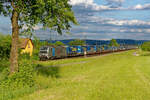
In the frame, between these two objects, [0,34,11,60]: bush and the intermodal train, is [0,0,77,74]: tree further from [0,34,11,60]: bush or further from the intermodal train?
the intermodal train

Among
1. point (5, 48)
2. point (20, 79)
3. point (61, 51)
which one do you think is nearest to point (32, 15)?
point (20, 79)

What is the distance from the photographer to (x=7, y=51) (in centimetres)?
4016

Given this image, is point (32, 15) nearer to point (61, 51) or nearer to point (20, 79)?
point (20, 79)

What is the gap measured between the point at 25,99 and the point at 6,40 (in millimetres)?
34028

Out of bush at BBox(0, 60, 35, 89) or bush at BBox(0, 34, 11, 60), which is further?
bush at BBox(0, 34, 11, 60)

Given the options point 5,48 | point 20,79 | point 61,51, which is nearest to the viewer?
point 20,79

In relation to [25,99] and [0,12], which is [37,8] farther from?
[25,99]

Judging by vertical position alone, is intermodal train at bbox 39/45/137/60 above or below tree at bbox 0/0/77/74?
below

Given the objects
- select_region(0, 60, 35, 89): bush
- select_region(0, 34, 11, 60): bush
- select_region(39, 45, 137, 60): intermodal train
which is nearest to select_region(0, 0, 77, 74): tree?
select_region(0, 60, 35, 89): bush

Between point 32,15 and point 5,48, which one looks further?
point 5,48

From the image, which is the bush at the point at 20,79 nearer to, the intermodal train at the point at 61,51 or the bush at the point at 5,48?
the bush at the point at 5,48

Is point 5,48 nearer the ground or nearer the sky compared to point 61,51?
nearer the sky

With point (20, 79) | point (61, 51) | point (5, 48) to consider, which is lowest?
point (20, 79)

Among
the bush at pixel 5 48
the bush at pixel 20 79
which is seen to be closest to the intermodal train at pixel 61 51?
the bush at pixel 5 48
